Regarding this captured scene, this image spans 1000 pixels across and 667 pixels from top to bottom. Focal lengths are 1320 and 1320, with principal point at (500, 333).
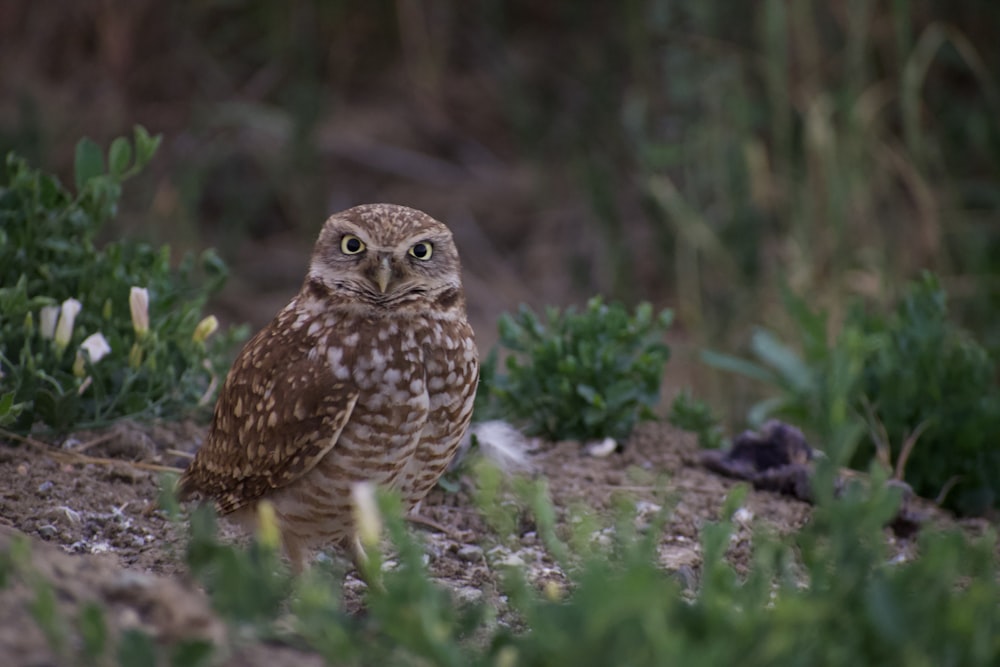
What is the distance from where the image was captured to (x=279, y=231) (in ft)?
26.6

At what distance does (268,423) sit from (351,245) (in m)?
0.45

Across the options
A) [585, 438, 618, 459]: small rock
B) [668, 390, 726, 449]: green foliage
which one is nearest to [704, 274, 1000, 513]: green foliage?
[668, 390, 726, 449]: green foliage

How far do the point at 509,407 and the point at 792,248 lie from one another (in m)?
2.62

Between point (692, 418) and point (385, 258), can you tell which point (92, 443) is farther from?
point (692, 418)

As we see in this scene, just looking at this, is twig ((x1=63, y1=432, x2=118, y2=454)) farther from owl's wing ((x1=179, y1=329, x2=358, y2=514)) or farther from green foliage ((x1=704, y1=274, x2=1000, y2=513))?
green foliage ((x1=704, y1=274, x2=1000, y2=513))

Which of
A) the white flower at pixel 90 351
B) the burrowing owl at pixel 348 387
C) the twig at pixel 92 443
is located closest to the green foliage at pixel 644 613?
the burrowing owl at pixel 348 387

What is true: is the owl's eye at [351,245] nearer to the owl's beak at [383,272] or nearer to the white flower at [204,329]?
the owl's beak at [383,272]

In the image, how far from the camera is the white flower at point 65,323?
3.29 metres

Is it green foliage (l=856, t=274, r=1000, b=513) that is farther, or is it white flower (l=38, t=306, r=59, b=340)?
green foliage (l=856, t=274, r=1000, b=513)

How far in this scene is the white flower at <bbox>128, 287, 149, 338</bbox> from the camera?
11.0 feet

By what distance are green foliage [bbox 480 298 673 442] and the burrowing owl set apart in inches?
31.3

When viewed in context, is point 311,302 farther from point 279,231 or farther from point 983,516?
point 279,231

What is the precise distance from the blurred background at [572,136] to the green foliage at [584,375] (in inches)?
73.7

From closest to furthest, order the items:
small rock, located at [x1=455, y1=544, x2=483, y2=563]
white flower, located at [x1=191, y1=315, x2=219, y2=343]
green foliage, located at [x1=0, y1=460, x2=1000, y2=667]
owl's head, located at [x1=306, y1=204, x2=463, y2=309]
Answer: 1. green foliage, located at [x1=0, y1=460, x2=1000, y2=667]
2. owl's head, located at [x1=306, y1=204, x2=463, y2=309]
3. small rock, located at [x1=455, y1=544, x2=483, y2=563]
4. white flower, located at [x1=191, y1=315, x2=219, y2=343]
